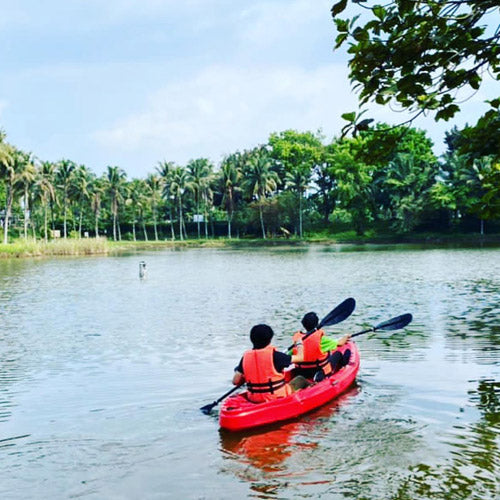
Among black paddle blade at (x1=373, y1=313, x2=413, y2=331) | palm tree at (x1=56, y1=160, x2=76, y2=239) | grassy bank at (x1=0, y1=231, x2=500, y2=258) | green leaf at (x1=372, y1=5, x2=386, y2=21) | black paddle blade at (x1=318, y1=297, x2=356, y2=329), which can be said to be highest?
palm tree at (x1=56, y1=160, x2=76, y2=239)

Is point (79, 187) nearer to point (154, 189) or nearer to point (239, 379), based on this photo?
point (154, 189)

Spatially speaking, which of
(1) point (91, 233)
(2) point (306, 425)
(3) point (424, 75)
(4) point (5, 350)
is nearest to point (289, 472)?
(2) point (306, 425)

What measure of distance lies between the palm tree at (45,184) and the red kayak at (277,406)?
231 feet

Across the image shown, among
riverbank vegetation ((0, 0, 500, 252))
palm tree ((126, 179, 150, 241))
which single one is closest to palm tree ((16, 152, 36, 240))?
riverbank vegetation ((0, 0, 500, 252))

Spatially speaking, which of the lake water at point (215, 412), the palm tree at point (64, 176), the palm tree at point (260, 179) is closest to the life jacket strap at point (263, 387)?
the lake water at point (215, 412)

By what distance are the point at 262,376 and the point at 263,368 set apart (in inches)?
5.8

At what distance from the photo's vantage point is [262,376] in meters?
9.18

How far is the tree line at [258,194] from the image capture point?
7188 cm

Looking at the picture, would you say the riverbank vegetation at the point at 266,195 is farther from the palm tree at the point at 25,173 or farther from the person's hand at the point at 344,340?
the person's hand at the point at 344,340

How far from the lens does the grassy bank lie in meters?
59.2

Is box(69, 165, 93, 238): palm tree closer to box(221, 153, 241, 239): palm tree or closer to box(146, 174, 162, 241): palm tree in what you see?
box(146, 174, 162, 241): palm tree

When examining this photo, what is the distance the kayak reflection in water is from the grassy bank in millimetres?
51312

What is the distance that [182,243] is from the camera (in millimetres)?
84750

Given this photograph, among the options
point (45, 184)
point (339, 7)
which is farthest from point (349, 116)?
point (45, 184)
